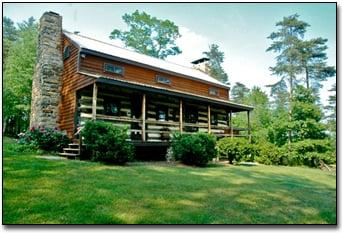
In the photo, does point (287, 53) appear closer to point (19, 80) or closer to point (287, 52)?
point (287, 52)

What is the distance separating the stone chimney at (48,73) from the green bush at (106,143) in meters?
4.44

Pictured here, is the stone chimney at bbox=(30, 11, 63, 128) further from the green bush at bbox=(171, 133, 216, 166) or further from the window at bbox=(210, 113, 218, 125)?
the window at bbox=(210, 113, 218, 125)

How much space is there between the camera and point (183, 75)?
15914 mm

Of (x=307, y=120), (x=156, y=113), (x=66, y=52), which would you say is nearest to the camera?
(x=66, y=52)

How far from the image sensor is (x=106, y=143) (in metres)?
8.44

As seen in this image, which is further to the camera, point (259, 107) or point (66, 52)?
point (259, 107)

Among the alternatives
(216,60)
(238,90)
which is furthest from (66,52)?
(238,90)

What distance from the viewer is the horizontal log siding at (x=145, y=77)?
12333mm

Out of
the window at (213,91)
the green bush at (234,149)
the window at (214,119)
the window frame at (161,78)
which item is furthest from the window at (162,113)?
the window at (213,91)

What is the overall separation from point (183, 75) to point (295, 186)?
984 centimetres

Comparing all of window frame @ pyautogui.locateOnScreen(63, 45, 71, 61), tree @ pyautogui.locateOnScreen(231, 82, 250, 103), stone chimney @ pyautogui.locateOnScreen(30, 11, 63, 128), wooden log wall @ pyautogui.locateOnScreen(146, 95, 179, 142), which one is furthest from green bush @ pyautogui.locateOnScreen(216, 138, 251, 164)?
tree @ pyautogui.locateOnScreen(231, 82, 250, 103)

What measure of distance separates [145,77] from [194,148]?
5583 millimetres

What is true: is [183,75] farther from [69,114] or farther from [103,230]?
[103,230]

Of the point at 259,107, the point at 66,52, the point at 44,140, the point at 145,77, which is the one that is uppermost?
the point at 66,52
